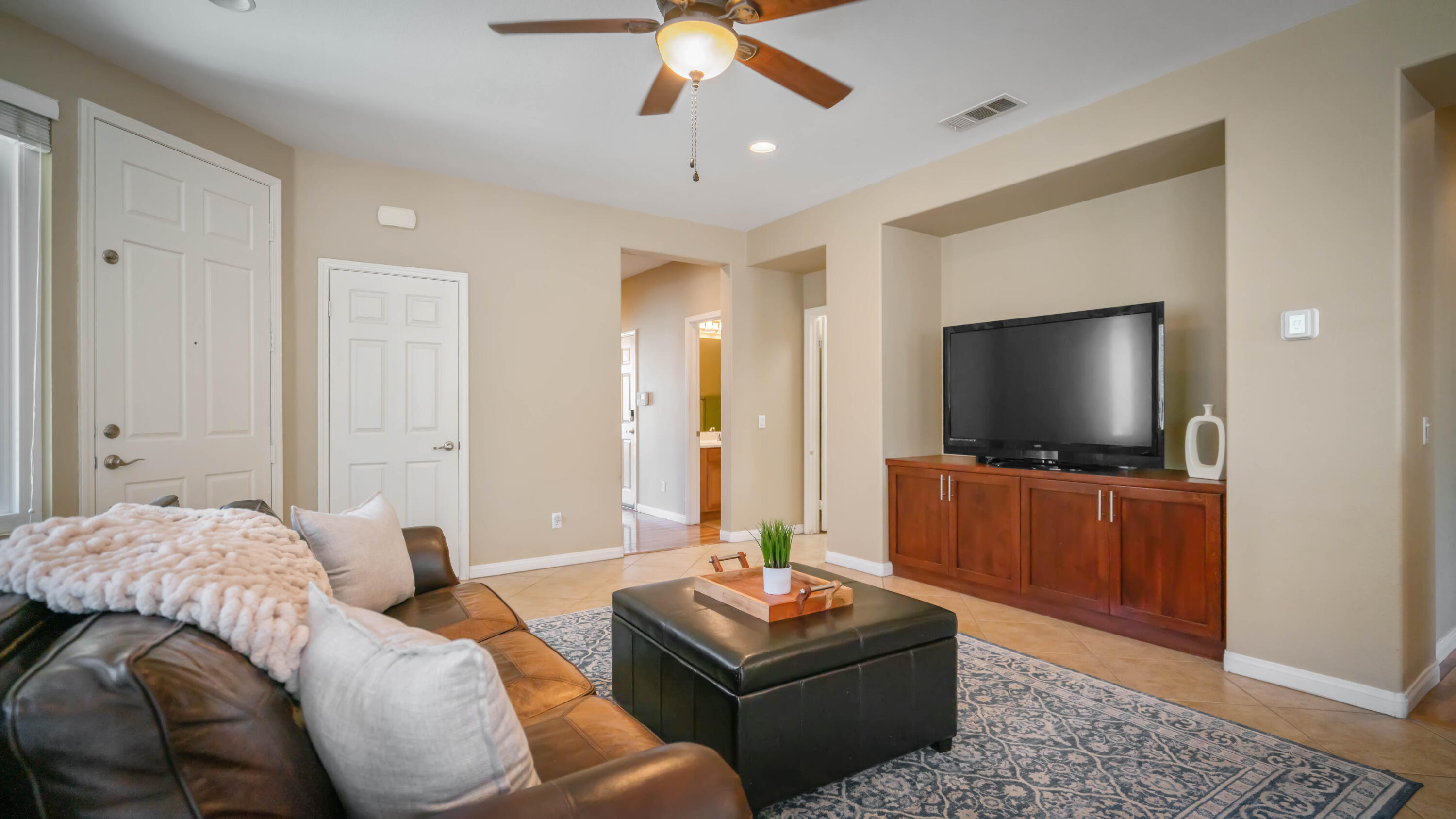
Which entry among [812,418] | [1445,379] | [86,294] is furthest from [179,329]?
[1445,379]

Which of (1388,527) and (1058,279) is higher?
(1058,279)

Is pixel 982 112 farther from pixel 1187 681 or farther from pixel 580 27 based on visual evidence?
pixel 1187 681

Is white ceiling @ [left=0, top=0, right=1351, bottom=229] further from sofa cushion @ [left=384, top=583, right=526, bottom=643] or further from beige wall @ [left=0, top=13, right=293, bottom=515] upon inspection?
sofa cushion @ [left=384, top=583, right=526, bottom=643]

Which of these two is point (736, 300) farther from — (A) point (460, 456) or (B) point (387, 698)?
(B) point (387, 698)

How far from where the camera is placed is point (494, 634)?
2.14 metres

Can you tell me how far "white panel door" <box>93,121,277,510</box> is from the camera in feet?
9.42

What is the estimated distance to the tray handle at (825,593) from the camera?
2.15 meters

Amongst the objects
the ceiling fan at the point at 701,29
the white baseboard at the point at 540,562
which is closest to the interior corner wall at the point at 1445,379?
the ceiling fan at the point at 701,29

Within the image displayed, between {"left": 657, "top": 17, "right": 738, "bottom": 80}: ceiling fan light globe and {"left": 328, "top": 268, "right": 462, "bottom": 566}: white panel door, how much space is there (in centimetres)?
271

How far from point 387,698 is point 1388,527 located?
3.29 metres

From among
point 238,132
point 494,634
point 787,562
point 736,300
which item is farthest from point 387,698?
point 736,300

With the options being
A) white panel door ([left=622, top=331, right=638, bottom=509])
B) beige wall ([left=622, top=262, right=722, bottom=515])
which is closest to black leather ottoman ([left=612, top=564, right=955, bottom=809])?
beige wall ([left=622, top=262, right=722, bottom=515])

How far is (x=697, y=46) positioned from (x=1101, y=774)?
2.65 m

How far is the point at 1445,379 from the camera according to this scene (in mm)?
3057
